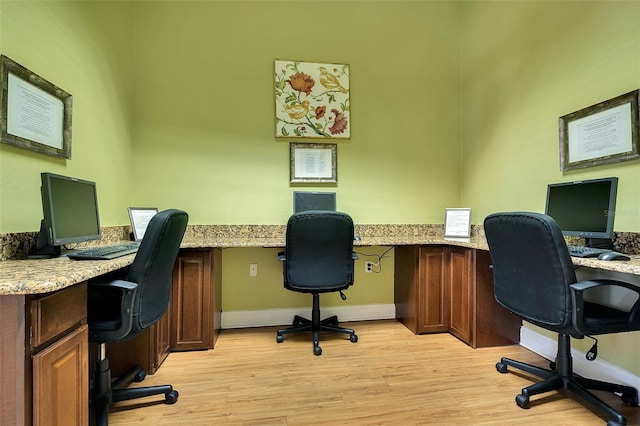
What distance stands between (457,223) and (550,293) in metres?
1.42

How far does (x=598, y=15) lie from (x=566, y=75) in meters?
0.34

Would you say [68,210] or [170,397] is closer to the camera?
[68,210]

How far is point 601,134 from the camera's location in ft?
5.87

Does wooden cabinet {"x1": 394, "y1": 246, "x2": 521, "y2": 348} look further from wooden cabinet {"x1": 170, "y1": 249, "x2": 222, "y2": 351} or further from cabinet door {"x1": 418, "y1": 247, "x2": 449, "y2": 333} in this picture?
wooden cabinet {"x1": 170, "y1": 249, "x2": 222, "y2": 351}

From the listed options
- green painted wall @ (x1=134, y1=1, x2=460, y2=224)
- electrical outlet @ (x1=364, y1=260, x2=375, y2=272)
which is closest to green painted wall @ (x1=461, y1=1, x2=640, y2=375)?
green painted wall @ (x1=134, y1=1, x2=460, y2=224)

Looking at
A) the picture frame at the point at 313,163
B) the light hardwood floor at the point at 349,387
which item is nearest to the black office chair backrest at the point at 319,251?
the light hardwood floor at the point at 349,387

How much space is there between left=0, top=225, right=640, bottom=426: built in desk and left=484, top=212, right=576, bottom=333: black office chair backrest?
178 millimetres

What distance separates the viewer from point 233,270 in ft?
9.00

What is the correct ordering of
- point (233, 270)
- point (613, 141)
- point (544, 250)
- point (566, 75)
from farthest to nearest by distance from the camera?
point (233, 270), point (566, 75), point (613, 141), point (544, 250)

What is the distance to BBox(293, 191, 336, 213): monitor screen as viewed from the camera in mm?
2750

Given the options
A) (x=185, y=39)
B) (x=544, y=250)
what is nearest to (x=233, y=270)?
(x=185, y=39)

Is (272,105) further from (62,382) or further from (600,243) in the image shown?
(600,243)

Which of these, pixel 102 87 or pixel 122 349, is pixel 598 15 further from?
pixel 122 349

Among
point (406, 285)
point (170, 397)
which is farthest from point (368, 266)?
point (170, 397)
